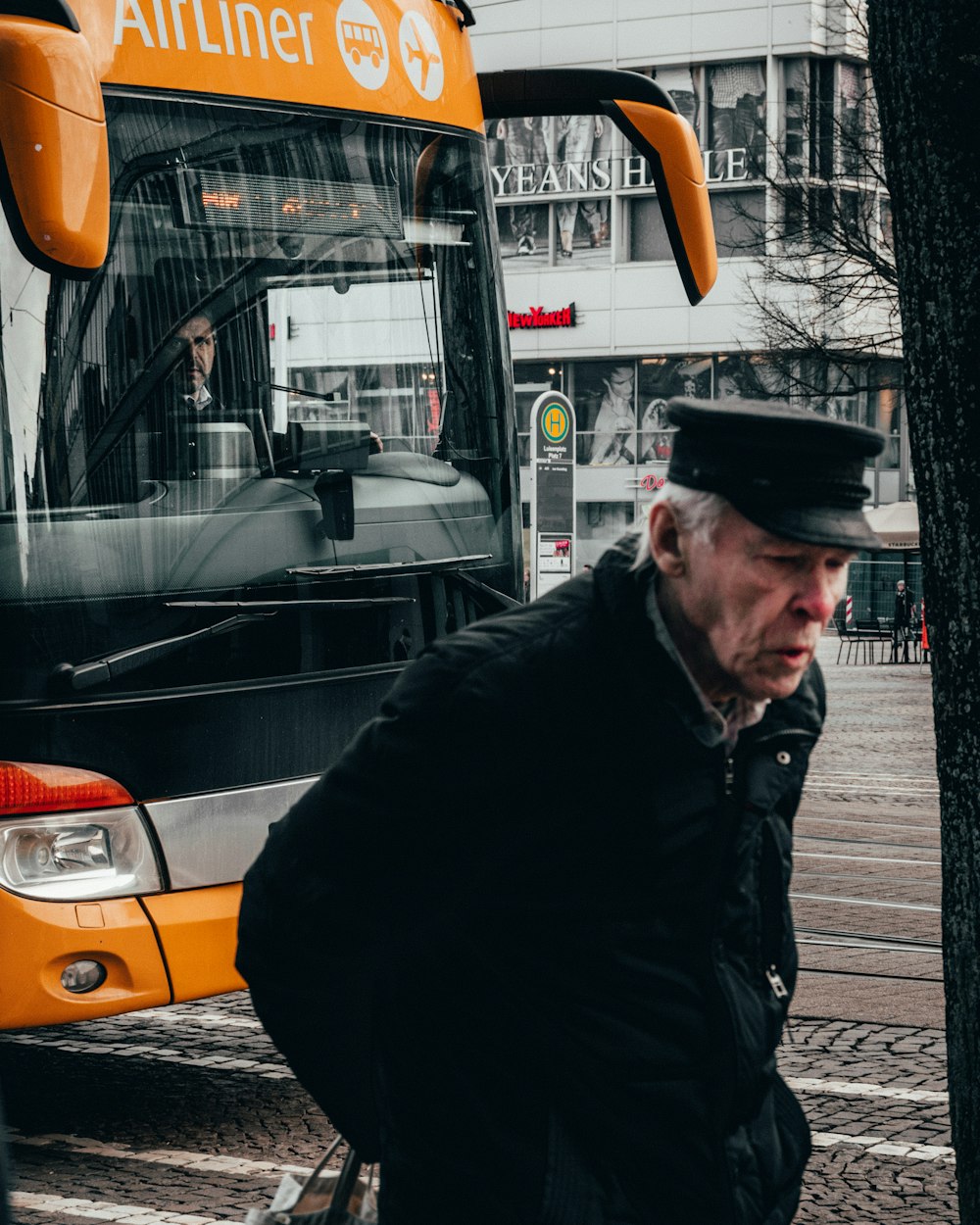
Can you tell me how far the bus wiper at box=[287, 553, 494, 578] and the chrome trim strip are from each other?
1.90 feet

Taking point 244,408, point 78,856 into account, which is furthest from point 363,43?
point 78,856

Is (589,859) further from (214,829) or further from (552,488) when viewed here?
(552,488)

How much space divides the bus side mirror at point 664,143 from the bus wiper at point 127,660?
6.65 ft

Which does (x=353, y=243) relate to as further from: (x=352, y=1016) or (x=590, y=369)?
(x=590, y=369)

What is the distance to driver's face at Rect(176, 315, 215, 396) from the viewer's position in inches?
201

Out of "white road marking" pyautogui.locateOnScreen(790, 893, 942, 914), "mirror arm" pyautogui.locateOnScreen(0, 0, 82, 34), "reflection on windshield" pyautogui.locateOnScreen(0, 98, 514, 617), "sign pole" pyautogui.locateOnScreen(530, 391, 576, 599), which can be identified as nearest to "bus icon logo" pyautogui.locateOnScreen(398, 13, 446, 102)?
"reflection on windshield" pyautogui.locateOnScreen(0, 98, 514, 617)

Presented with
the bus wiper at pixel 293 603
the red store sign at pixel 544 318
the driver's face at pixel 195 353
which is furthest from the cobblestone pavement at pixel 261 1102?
the red store sign at pixel 544 318

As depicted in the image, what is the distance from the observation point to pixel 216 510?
5098mm

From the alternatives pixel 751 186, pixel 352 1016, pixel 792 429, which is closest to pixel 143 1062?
pixel 352 1016

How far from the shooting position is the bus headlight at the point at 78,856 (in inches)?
185

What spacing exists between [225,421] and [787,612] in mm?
3456

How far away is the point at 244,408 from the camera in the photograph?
5.23 meters

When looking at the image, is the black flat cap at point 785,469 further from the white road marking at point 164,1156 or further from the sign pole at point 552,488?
the sign pole at point 552,488

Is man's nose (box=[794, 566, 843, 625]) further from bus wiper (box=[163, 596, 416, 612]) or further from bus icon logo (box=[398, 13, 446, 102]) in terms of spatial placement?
bus icon logo (box=[398, 13, 446, 102])
